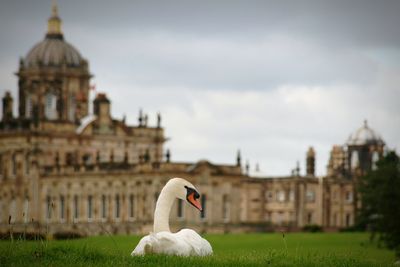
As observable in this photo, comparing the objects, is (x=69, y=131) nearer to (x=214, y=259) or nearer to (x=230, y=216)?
(x=230, y=216)

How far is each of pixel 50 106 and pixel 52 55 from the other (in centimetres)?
462

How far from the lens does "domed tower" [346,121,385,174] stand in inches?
4789

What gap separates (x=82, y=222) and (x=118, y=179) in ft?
15.7

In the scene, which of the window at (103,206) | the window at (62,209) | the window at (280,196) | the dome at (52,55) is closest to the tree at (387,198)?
the window at (103,206)

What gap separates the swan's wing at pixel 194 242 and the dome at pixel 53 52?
89.7m

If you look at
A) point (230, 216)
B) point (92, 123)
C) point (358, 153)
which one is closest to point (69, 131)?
point (92, 123)

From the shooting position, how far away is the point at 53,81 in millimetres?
117938

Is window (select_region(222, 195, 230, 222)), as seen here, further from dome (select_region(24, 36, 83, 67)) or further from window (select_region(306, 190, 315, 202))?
dome (select_region(24, 36, 83, 67))

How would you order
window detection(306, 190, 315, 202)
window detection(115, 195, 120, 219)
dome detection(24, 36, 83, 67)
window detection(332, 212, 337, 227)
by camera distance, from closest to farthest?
1. window detection(115, 195, 120, 219)
2. window detection(306, 190, 315, 202)
3. window detection(332, 212, 337, 227)
4. dome detection(24, 36, 83, 67)

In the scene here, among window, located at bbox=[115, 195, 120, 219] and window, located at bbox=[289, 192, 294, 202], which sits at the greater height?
window, located at bbox=[289, 192, 294, 202]

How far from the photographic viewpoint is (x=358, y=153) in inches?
4838

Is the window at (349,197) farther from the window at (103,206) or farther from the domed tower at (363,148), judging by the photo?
the window at (103,206)

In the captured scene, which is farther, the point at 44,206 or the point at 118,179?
the point at 44,206

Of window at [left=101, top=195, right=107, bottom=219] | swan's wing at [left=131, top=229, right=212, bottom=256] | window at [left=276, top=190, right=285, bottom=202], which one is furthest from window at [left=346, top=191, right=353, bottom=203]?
swan's wing at [left=131, top=229, right=212, bottom=256]
